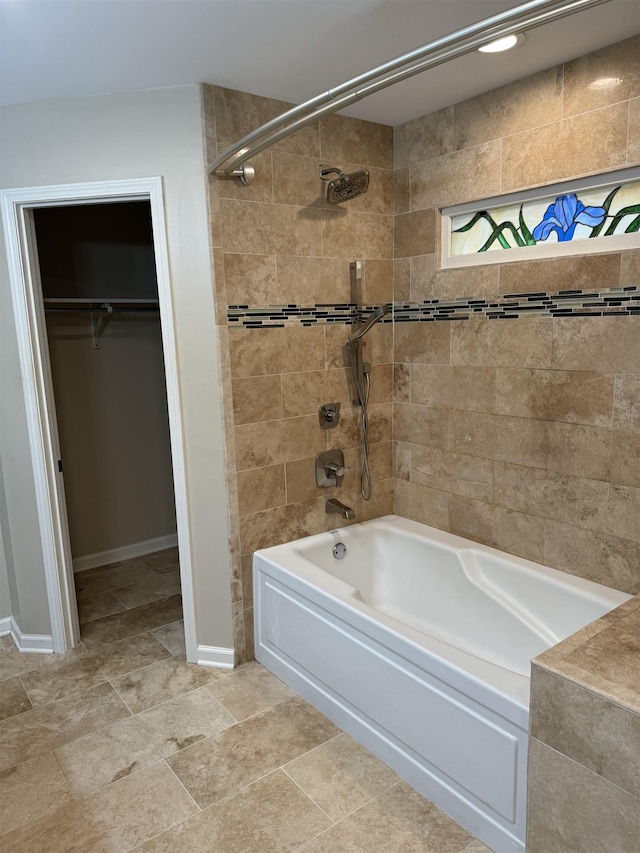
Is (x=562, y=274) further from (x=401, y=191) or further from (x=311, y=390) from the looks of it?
(x=311, y=390)

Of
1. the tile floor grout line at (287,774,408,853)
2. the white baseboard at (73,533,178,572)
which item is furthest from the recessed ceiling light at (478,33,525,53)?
the white baseboard at (73,533,178,572)

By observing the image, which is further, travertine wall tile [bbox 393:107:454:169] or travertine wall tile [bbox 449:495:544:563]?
travertine wall tile [bbox 393:107:454:169]

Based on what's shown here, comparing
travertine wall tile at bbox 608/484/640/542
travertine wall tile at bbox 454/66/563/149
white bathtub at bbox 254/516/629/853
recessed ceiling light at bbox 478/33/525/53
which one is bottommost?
white bathtub at bbox 254/516/629/853

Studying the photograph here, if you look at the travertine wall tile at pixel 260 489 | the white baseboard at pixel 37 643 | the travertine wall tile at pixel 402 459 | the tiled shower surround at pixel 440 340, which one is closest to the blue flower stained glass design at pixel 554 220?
the tiled shower surround at pixel 440 340

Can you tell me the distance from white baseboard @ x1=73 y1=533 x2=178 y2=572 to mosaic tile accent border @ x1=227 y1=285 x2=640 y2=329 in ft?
7.38

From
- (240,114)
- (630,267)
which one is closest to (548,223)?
(630,267)

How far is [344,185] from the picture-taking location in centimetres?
270

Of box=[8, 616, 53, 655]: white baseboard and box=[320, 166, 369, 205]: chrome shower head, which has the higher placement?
box=[320, 166, 369, 205]: chrome shower head

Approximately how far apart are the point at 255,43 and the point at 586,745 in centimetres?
238

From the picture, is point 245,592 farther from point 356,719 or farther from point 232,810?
point 232,810

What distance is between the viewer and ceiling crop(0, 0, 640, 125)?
1862 millimetres

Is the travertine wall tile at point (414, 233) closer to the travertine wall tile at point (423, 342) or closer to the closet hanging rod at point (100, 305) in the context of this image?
the travertine wall tile at point (423, 342)

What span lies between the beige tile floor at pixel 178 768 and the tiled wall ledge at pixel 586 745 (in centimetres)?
46

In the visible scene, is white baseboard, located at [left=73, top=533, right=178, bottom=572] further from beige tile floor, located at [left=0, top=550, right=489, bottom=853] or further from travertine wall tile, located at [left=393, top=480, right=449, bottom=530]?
travertine wall tile, located at [left=393, top=480, right=449, bottom=530]
